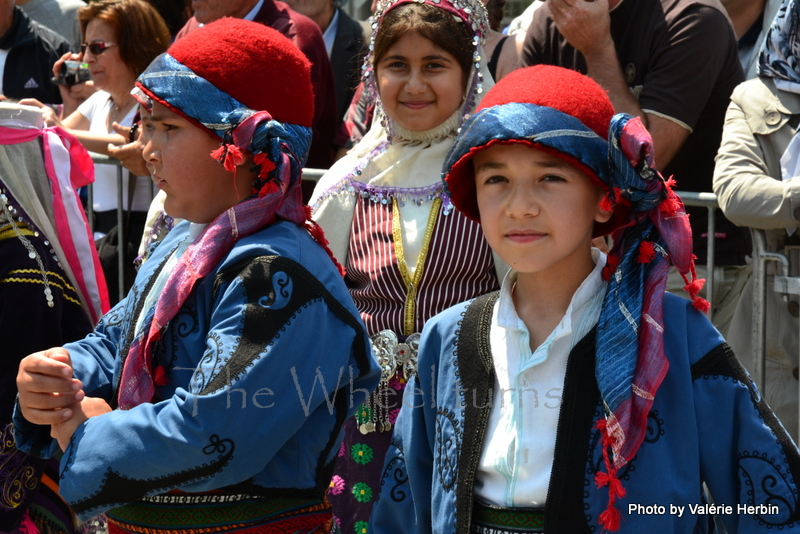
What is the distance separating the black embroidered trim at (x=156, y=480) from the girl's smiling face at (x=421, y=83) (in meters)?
1.76

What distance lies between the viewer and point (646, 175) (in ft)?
6.83

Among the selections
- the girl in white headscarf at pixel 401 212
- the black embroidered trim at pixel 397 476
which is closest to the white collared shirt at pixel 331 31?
A: the girl in white headscarf at pixel 401 212

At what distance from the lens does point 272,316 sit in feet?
6.91

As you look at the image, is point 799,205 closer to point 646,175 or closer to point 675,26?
point 675,26

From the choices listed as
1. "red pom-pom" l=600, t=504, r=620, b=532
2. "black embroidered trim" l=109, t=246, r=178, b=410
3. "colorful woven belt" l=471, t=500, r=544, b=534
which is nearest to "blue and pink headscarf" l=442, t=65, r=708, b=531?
"red pom-pom" l=600, t=504, r=620, b=532

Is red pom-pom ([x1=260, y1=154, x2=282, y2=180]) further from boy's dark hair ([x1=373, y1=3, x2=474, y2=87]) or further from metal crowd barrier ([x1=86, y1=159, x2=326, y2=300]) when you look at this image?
metal crowd barrier ([x1=86, y1=159, x2=326, y2=300])

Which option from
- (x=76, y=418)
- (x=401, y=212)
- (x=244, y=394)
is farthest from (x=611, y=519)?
(x=401, y=212)

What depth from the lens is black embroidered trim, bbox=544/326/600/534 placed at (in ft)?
6.54

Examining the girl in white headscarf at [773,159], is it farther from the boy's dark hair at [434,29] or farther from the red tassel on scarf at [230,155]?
the red tassel on scarf at [230,155]

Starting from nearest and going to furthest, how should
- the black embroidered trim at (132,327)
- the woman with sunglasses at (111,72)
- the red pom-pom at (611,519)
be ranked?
the red pom-pom at (611,519) < the black embroidered trim at (132,327) < the woman with sunglasses at (111,72)

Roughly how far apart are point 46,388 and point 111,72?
350 cm

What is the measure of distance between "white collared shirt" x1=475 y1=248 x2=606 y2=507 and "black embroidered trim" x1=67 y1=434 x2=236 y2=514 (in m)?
0.56

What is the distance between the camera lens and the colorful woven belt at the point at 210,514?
2188mm

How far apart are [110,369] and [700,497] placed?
145cm
